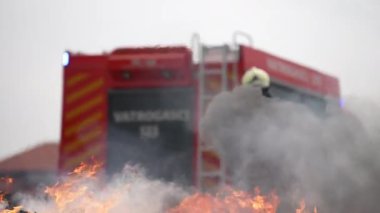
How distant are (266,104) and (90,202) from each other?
135cm

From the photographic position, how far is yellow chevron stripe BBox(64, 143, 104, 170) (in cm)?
585

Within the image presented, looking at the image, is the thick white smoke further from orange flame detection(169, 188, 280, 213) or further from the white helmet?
Answer: the white helmet

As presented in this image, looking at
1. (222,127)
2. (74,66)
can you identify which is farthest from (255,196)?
(74,66)

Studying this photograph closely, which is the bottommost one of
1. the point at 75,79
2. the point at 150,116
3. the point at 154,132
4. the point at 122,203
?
the point at 122,203

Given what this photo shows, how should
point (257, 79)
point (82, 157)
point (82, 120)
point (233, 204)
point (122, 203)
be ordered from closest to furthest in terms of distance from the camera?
1. point (233, 204)
2. point (122, 203)
3. point (257, 79)
4. point (82, 157)
5. point (82, 120)

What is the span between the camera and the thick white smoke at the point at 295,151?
4.37 meters

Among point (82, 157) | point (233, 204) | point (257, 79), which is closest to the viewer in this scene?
point (233, 204)

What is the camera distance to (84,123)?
6000 millimetres

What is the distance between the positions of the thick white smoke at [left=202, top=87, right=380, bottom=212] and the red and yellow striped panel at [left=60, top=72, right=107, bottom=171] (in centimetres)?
136

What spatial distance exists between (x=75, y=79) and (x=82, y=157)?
70 cm

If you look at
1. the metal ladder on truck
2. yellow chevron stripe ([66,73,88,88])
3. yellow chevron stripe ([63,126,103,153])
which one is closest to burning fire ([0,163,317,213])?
the metal ladder on truck

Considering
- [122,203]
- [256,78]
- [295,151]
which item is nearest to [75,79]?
[256,78]

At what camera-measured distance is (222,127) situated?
15.4 ft

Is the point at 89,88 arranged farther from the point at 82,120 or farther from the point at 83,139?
the point at 83,139
